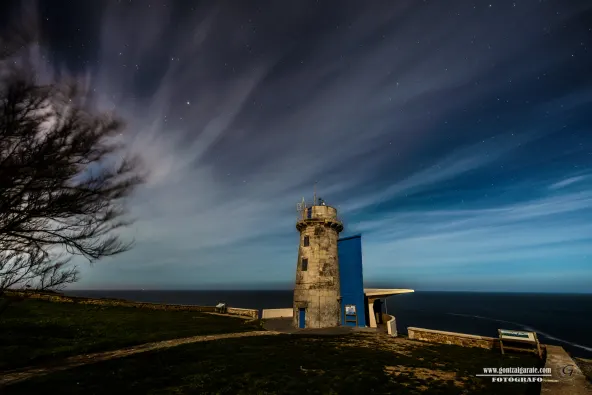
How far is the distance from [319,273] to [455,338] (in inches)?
448

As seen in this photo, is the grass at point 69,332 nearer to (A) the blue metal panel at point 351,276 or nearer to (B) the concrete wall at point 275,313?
(B) the concrete wall at point 275,313

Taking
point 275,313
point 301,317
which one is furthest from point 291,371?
point 275,313

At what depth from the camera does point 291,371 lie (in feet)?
41.2

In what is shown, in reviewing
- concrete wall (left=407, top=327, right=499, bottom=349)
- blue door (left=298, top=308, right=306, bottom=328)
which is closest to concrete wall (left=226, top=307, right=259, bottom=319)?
blue door (left=298, top=308, right=306, bottom=328)

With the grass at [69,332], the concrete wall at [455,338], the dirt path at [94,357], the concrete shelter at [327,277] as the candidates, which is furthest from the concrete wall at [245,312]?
the concrete wall at [455,338]

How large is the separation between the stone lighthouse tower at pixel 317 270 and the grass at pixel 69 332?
5.02 metres

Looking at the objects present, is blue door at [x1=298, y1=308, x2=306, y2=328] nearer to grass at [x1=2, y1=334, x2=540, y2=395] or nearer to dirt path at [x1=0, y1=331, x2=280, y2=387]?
dirt path at [x1=0, y1=331, x2=280, y2=387]

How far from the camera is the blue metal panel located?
26062 millimetres

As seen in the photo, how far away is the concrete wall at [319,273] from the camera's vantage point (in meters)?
25.4

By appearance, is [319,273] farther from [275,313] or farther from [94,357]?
[94,357]

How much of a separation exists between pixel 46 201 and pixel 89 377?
312 inches

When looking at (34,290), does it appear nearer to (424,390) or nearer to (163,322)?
(424,390)

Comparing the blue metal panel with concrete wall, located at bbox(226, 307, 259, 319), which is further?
concrete wall, located at bbox(226, 307, 259, 319)

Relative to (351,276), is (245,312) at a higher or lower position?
lower
